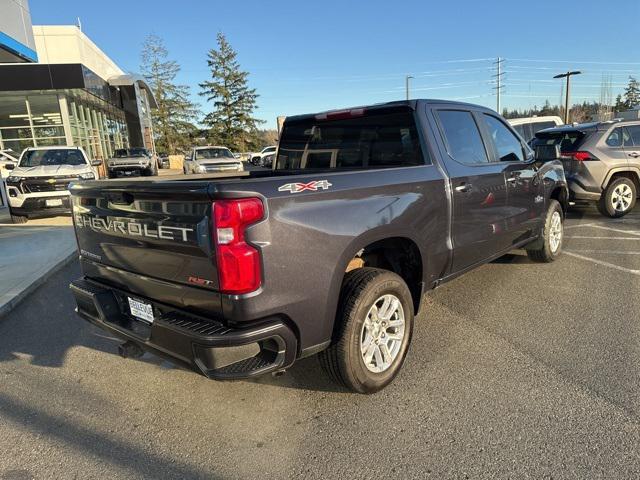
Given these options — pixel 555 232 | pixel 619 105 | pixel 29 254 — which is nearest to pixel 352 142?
Answer: pixel 555 232

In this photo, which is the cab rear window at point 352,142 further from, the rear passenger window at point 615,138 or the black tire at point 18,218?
the black tire at point 18,218

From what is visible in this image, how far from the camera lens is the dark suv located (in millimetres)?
8414

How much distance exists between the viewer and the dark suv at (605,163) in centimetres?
841

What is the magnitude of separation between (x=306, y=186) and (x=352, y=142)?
5.47ft

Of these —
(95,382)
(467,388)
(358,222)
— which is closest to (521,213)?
(467,388)

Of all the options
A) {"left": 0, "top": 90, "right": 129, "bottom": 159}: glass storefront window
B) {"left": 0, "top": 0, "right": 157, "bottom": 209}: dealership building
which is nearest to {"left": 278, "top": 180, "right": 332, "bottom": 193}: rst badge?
{"left": 0, "top": 0, "right": 157, "bottom": 209}: dealership building

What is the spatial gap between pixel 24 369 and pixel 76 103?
23902mm

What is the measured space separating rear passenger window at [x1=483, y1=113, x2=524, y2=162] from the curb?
5303 mm

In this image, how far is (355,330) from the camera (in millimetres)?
2783

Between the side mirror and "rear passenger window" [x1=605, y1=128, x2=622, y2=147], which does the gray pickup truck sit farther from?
"rear passenger window" [x1=605, y1=128, x2=622, y2=147]

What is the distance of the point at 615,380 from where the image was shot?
305 cm

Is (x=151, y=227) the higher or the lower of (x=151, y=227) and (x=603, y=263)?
the higher

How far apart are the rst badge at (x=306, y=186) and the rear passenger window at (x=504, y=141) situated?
2.58 metres

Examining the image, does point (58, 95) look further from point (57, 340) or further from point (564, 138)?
point (564, 138)
